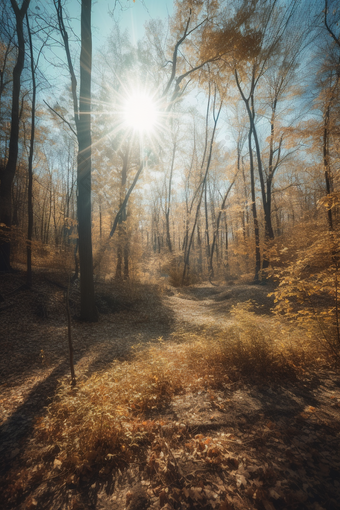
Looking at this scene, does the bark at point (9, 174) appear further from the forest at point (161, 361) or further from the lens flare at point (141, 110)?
the lens flare at point (141, 110)

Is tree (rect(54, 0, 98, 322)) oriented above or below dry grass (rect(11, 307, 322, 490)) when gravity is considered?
above

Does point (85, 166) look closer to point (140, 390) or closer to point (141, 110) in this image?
point (141, 110)

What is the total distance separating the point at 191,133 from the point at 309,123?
11227 mm

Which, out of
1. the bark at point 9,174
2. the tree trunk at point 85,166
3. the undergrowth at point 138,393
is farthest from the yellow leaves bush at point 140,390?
the bark at point 9,174

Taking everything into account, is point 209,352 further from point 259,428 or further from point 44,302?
point 44,302

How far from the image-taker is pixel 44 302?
7.12 metres

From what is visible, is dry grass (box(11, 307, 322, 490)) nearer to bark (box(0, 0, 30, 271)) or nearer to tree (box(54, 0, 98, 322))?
tree (box(54, 0, 98, 322))

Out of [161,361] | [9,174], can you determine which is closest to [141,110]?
[9,174]

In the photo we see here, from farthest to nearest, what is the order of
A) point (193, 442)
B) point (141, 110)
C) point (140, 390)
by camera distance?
point (141, 110) → point (140, 390) → point (193, 442)

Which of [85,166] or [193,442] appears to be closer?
[193,442]

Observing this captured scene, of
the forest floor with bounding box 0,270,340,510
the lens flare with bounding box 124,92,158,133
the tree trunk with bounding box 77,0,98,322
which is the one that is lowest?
the forest floor with bounding box 0,270,340,510

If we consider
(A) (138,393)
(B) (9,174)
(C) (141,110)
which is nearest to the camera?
(A) (138,393)

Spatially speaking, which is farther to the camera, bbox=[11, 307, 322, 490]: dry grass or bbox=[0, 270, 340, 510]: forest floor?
bbox=[11, 307, 322, 490]: dry grass

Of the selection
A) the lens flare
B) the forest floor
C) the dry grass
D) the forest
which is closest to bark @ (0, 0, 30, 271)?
the forest
